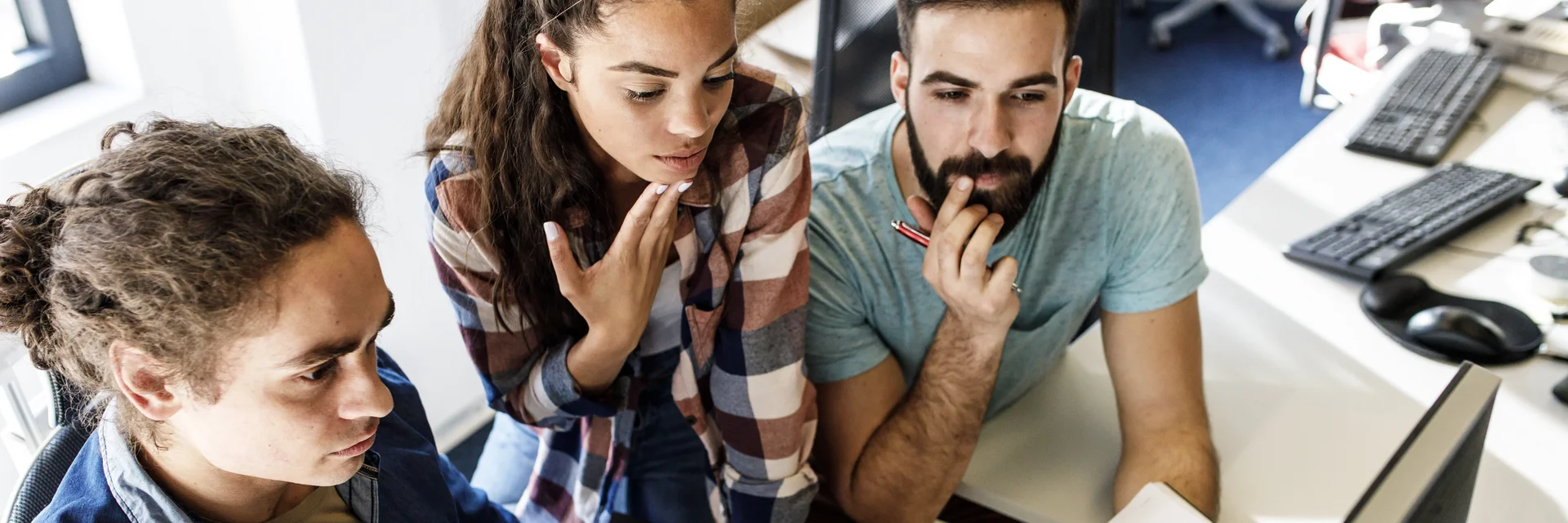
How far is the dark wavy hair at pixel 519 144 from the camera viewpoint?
1126mm

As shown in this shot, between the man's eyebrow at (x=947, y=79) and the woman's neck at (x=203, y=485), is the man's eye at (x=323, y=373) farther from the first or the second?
the man's eyebrow at (x=947, y=79)

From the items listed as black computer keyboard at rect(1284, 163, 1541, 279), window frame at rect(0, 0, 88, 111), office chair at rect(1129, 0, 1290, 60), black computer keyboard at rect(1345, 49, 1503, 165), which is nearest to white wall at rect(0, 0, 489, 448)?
window frame at rect(0, 0, 88, 111)

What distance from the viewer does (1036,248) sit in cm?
141

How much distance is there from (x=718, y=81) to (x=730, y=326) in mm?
291

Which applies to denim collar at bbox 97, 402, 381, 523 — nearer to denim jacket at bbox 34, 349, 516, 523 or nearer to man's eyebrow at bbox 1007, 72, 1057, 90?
denim jacket at bbox 34, 349, 516, 523

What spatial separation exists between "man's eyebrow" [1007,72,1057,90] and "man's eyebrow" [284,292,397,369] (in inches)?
27.9

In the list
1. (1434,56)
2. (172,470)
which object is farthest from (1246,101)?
(172,470)

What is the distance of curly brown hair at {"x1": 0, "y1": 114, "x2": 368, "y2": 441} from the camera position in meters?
0.81

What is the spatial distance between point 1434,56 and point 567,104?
66.5 inches

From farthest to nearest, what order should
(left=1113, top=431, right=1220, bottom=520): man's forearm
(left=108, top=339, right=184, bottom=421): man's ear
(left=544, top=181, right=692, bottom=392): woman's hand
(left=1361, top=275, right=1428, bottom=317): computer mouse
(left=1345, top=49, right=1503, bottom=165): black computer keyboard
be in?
(left=1345, top=49, right=1503, bottom=165): black computer keyboard → (left=1361, top=275, right=1428, bottom=317): computer mouse → (left=1113, top=431, right=1220, bottom=520): man's forearm → (left=544, top=181, right=692, bottom=392): woman's hand → (left=108, top=339, right=184, bottom=421): man's ear

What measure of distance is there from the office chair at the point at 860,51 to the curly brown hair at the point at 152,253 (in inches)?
34.2

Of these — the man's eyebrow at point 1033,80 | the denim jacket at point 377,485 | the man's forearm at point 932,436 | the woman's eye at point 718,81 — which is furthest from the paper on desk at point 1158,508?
the denim jacket at point 377,485

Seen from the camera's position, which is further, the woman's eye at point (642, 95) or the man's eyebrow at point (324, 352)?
the woman's eye at point (642, 95)

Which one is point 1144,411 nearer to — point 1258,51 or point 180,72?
point 180,72
